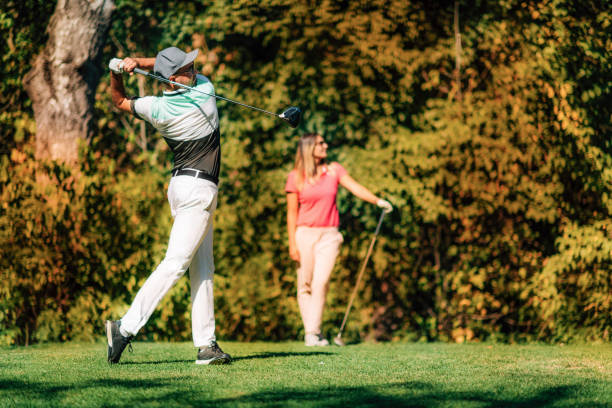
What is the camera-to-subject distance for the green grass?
14.8 feet

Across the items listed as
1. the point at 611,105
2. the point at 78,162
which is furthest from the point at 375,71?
the point at 78,162

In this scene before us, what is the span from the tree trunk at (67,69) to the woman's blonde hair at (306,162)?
8.69ft

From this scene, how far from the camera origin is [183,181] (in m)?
5.91

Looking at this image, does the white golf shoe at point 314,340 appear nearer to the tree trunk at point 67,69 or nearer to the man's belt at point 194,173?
the man's belt at point 194,173

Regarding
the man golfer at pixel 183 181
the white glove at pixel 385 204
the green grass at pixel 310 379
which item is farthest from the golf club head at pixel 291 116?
the white glove at pixel 385 204

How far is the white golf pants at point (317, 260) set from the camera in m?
8.66

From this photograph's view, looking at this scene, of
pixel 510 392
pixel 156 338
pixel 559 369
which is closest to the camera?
pixel 510 392

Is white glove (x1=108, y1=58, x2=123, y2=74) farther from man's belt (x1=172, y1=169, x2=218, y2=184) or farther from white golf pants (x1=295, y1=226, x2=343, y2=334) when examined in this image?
white golf pants (x1=295, y1=226, x2=343, y2=334)

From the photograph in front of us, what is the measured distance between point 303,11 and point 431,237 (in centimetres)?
308

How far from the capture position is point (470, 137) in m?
9.84

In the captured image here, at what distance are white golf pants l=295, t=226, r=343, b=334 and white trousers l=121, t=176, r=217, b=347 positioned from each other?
2677mm

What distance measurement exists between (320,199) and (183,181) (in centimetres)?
289

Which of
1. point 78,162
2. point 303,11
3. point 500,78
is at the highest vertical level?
point 303,11

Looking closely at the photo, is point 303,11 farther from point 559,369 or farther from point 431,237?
point 559,369
